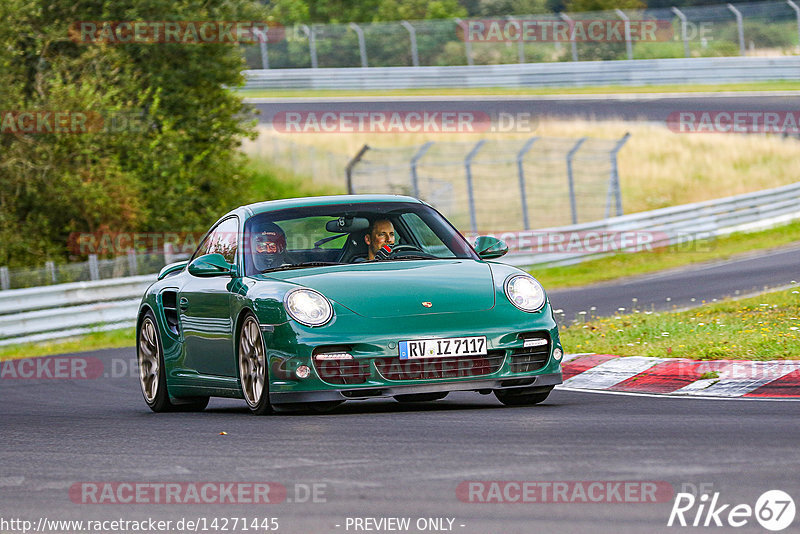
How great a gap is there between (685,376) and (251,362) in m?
3.12

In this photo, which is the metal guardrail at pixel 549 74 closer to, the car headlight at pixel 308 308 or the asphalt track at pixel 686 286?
the asphalt track at pixel 686 286

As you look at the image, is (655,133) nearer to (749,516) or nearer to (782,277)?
(782,277)

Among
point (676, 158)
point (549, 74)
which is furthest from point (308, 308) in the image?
point (549, 74)

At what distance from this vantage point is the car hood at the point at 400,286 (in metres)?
8.62

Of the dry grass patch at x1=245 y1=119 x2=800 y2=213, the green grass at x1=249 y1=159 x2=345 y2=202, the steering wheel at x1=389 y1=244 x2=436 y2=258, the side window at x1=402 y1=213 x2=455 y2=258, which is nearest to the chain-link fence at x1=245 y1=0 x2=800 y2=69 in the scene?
the dry grass patch at x1=245 y1=119 x2=800 y2=213

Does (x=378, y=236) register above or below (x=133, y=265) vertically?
above

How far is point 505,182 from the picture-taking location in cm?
3453

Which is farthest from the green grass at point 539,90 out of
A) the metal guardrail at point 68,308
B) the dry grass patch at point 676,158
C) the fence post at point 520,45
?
the metal guardrail at point 68,308

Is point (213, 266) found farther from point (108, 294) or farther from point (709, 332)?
point (108, 294)

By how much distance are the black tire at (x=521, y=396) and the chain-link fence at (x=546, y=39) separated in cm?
3096

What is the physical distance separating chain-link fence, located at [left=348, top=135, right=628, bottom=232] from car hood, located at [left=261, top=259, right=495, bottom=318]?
17872mm

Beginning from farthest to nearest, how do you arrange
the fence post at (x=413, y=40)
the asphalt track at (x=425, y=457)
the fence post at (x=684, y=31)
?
the fence post at (x=413, y=40), the fence post at (x=684, y=31), the asphalt track at (x=425, y=457)

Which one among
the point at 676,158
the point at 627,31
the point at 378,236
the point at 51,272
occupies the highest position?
the point at 378,236

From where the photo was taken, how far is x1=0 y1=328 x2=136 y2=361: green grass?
814 inches
